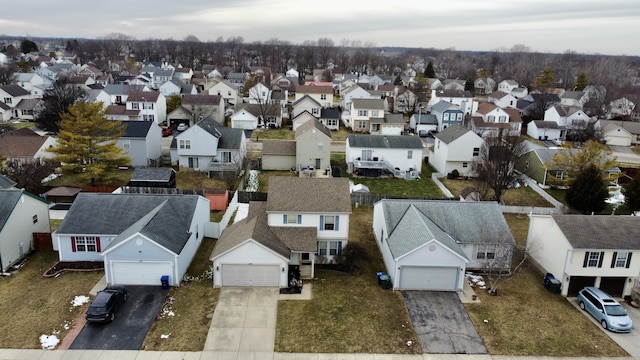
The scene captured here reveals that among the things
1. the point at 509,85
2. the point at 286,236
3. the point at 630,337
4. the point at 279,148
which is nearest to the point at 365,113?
the point at 279,148

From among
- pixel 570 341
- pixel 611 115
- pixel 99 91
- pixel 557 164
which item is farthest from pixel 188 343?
pixel 611 115

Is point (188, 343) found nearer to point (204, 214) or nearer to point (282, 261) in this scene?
point (282, 261)

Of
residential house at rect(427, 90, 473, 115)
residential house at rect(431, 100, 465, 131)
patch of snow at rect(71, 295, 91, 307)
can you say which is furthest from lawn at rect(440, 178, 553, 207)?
residential house at rect(427, 90, 473, 115)

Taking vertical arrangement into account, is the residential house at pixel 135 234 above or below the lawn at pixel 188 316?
above

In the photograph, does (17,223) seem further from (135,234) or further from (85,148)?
(85,148)

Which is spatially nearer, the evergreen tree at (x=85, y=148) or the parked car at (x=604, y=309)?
the parked car at (x=604, y=309)

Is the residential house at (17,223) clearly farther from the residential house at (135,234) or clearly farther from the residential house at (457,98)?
the residential house at (457,98)

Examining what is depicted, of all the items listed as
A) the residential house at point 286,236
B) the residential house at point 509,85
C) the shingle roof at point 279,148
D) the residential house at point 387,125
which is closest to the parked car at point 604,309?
the residential house at point 286,236

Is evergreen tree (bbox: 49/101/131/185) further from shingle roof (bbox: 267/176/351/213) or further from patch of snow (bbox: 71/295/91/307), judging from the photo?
shingle roof (bbox: 267/176/351/213)
